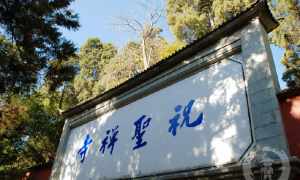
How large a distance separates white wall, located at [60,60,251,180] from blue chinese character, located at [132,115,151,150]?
12cm

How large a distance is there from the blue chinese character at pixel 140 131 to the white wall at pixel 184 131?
0.12 metres

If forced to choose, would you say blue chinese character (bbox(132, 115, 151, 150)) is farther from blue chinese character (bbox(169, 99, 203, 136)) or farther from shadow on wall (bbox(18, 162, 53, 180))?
shadow on wall (bbox(18, 162, 53, 180))

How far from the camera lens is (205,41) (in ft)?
22.4

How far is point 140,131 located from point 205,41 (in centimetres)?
285

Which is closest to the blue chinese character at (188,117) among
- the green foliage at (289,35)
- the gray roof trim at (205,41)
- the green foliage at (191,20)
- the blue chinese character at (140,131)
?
the blue chinese character at (140,131)

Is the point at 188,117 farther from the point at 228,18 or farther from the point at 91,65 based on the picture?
the point at 91,65

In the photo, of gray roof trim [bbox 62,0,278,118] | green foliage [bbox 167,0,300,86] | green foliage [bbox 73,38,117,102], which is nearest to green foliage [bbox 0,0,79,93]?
gray roof trim [bbox 62,0,278,118]

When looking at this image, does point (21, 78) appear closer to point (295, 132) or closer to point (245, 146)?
point (245, 146)

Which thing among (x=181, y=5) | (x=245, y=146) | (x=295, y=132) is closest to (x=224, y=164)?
(x=245, y=146)

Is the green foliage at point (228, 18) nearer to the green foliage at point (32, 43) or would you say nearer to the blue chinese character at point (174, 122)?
the blue chinese character at point (174, 122)

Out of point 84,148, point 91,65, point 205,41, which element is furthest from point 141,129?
point 91,65

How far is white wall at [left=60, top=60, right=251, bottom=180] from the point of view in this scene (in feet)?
18.1

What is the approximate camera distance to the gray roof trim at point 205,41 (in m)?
6.02

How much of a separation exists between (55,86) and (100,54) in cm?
2066
